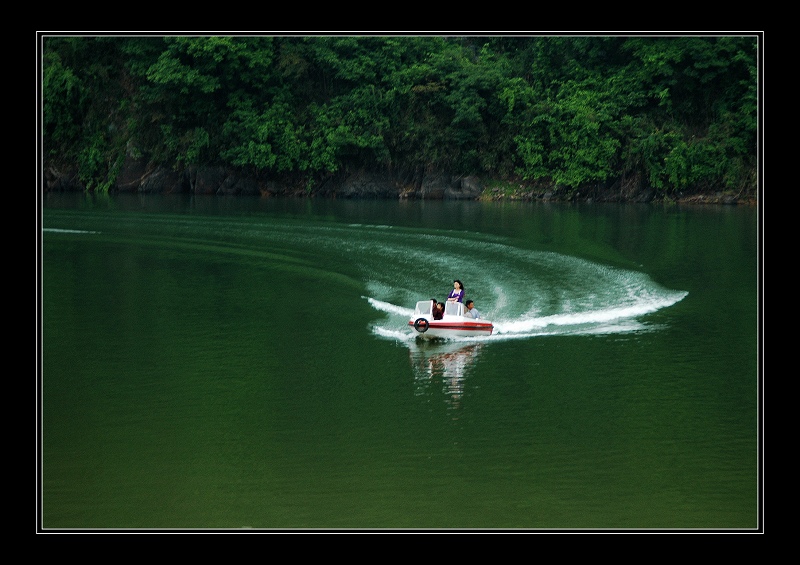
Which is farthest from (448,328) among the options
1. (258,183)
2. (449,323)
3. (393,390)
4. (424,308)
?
(258,183)

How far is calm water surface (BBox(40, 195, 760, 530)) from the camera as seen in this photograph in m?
8.59

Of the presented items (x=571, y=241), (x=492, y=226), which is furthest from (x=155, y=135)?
(x=571, y=241)

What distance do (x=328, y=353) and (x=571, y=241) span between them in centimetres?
1192

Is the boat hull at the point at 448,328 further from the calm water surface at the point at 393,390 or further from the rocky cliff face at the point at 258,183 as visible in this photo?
the rocky cliff face at the point at 258,183

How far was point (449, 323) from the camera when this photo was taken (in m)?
14.1

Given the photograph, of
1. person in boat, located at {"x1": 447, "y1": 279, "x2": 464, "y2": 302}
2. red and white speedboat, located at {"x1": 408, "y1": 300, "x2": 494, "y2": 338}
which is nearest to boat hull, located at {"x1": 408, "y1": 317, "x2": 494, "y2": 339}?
red and white speedboat, located at {"x1": 408, "y1": 300, "x2": 494, "y2": 338}

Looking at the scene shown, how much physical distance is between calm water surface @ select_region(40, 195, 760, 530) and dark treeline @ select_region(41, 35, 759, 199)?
629 inches

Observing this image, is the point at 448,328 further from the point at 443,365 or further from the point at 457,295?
the point at 443,365

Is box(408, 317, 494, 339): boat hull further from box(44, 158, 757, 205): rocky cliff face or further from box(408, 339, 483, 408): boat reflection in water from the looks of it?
box(44, 158, 757, 205): rocky cliff face

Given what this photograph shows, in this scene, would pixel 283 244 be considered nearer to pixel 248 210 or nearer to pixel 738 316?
pixel 248 210

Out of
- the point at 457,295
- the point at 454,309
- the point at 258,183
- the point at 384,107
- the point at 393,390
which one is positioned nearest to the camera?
the point at 393,390

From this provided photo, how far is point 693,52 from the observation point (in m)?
36.8

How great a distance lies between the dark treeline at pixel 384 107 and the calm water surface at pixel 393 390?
629 inches

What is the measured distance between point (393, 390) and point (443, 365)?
4.84 ft
